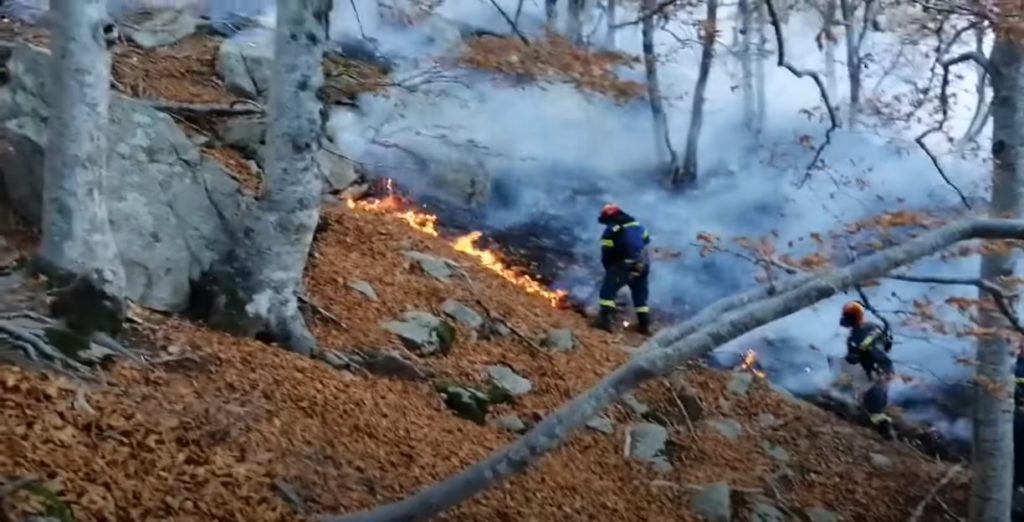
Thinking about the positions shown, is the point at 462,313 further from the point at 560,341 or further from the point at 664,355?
the point at 664,355

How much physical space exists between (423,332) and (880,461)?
5334 millimetres

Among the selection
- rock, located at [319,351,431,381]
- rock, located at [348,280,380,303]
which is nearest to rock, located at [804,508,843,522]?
rock, located at [319,351,431,381]

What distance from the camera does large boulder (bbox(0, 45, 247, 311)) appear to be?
7.04 meters

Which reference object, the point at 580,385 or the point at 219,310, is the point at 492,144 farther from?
the point at 219,310

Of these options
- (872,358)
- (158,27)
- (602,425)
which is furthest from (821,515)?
(158,27)

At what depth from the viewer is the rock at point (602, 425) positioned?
29.8 feet

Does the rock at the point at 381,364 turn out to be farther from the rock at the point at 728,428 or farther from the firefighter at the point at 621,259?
the firefighter at the point at 621,259

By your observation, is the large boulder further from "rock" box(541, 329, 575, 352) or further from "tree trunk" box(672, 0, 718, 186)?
"tree trunk" box(672, 0, 718, 186)

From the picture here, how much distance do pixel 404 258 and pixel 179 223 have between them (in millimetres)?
3529

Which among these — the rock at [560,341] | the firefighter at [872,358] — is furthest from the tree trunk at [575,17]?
the rock at [560,341]

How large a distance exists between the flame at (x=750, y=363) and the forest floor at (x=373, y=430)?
587 mm

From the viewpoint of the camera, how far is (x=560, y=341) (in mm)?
10500

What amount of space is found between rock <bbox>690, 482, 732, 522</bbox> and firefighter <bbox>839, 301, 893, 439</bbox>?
2855 mm

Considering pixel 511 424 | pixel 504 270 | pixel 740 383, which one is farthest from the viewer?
pixel 504 270
